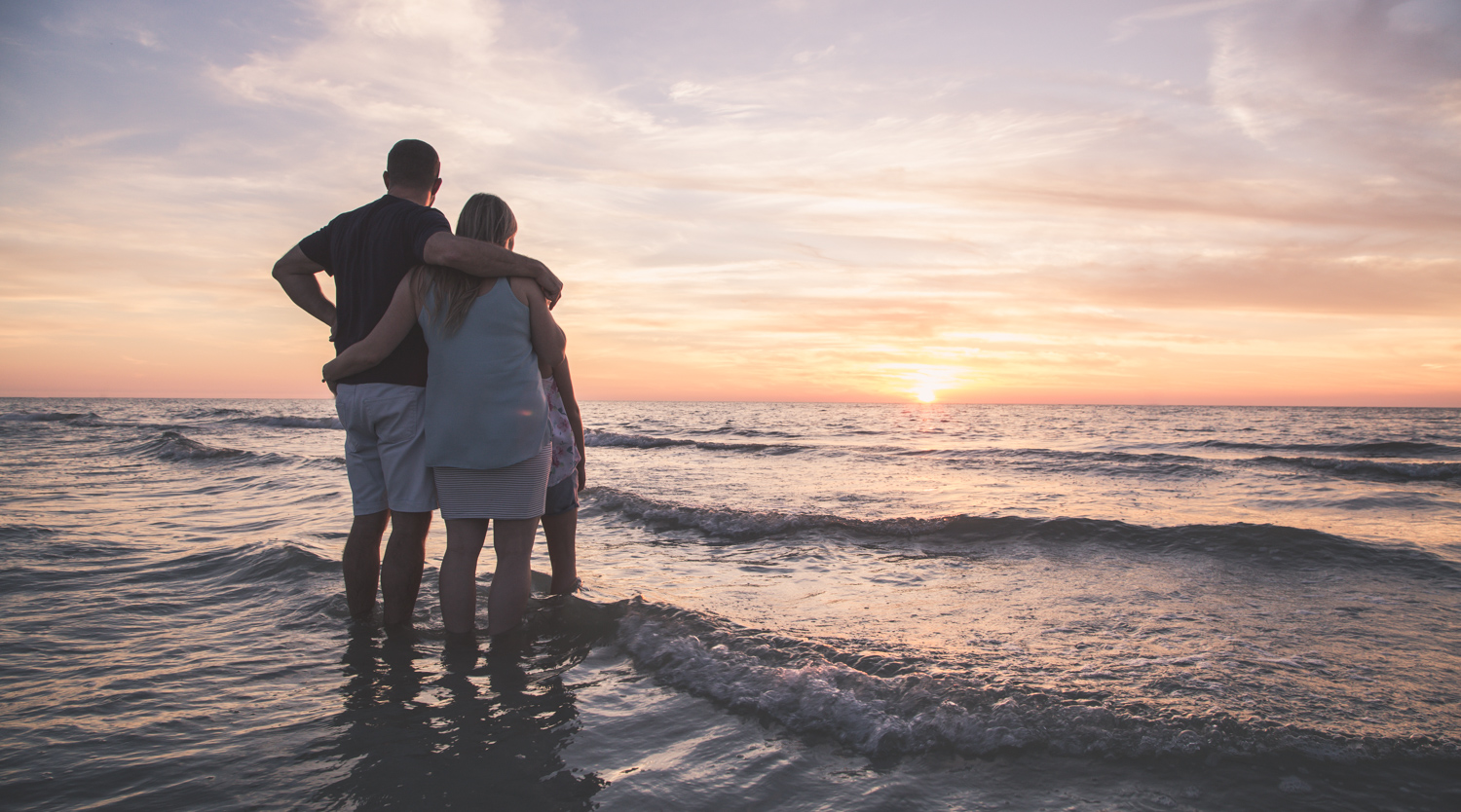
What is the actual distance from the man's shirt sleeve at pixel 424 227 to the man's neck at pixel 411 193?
0.21 metres

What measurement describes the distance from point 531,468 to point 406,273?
0.91 metres

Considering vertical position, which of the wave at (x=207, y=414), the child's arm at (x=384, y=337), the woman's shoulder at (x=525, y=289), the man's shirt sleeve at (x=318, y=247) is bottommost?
the wave at (x=207, y=414)

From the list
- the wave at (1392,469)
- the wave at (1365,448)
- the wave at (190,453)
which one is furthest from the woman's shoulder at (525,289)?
the wave at (1365,448)

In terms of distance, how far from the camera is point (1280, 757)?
7.06 ft

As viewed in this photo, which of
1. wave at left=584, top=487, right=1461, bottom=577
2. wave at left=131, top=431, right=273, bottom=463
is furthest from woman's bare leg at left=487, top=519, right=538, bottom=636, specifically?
wave at left=131, top=431, right=273, bottom=463

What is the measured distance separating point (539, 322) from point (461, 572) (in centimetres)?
110

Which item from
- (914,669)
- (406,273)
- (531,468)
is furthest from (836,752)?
(406,273)

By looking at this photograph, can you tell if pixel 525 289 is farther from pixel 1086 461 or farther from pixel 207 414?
pixel 207 414

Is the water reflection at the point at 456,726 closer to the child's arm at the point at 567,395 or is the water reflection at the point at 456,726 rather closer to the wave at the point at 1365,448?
the child's arm at the point at 567,395

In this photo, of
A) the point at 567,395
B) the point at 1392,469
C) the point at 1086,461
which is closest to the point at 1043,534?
the point at 567,395

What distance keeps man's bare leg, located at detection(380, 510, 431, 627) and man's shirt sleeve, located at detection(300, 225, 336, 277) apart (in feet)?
3.57

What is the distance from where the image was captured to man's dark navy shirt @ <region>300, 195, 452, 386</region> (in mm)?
2742

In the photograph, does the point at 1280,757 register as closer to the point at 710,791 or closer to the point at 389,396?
the point at 710,791

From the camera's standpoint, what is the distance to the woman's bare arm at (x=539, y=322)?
9.07ft
